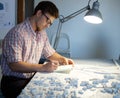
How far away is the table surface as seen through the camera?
4.66ft

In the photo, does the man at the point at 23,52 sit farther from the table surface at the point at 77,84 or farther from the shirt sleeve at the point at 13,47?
the table surface at the point at 77,84

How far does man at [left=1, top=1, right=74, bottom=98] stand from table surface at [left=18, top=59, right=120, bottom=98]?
0.41ft

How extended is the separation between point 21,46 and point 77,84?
54 cm

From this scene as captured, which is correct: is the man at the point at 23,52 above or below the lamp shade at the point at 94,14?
below

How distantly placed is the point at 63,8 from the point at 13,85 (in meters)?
1.84

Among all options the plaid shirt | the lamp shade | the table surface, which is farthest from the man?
the lamp shade

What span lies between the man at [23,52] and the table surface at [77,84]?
124 mm

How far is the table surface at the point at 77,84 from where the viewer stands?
142cm

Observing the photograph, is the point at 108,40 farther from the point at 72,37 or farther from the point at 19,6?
the point at 19,6

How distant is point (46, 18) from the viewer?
188cm

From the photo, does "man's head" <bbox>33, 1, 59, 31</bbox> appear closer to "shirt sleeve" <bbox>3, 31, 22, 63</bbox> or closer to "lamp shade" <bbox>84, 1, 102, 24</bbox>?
"shirt sleeve" <bbox>3, 31, 22, 63</bbox>

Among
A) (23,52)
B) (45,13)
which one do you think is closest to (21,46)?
(23,52)

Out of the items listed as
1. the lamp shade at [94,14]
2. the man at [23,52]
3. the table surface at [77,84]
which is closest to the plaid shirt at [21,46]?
the man at [23,52]

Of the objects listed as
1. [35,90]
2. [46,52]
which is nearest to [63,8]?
[46,52]
